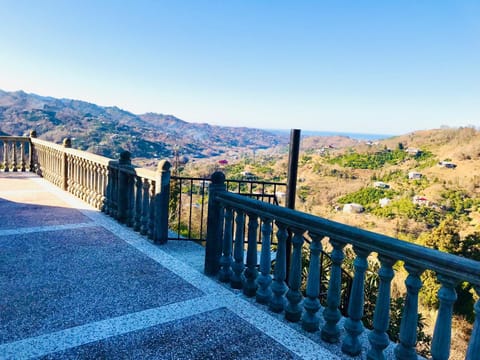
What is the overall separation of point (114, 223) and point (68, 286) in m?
2.31

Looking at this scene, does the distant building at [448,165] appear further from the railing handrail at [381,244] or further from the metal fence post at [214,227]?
the railing handrail at [381,244]

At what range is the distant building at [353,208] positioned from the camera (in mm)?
42219

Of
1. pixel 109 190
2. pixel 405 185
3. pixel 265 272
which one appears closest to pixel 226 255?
pixel 265 272

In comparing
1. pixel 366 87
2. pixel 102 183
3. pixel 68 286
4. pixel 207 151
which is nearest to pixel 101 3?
pixel 102 183

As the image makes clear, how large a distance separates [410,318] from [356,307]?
0.37 meters

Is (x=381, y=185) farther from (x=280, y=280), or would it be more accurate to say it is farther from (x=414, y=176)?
(x=280, y=280)

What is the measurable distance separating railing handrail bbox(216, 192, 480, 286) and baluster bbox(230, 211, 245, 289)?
8.9 inches

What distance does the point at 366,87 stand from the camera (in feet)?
200

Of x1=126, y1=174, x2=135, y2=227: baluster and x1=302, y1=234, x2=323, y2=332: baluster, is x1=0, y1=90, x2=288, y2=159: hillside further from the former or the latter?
x1=302, y1=234, x2=323, y2=332: baluster

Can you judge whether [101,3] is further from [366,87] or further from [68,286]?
[366,87]

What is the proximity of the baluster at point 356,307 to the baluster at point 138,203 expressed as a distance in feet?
11.5

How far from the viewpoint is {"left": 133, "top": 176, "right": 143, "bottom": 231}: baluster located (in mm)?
4996

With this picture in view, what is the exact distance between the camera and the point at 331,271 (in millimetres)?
2350

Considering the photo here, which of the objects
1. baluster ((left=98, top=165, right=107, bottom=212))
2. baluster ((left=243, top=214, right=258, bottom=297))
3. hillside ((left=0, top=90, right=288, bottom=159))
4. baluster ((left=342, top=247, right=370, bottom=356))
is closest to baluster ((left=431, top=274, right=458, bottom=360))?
baluster ((left=342, top=247, right=370, bottom=356))
